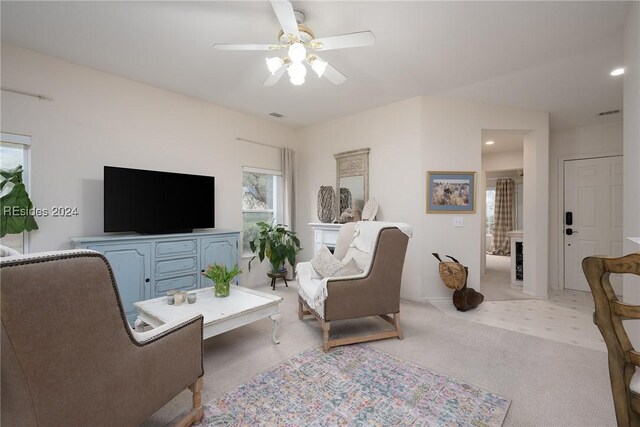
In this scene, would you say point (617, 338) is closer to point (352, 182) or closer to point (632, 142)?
point (632, 142)

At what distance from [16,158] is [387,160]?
403 cm

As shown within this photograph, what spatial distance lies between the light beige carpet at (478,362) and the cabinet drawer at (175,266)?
40.9 inches

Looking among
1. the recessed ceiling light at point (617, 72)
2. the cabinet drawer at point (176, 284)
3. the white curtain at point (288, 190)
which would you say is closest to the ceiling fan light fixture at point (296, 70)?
the cabinet drawer at point (176, 284)

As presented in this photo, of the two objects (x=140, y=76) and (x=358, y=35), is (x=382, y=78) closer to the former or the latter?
(x=358, y=35)

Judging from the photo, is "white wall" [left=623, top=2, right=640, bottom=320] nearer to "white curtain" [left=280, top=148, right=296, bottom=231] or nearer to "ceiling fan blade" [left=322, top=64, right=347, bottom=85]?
"ceiling fan blade" [left=322, top=64, right=347, bottom=85]

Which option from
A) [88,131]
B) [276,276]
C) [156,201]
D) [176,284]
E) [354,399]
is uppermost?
[88,131]

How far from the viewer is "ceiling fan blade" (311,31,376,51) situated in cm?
182

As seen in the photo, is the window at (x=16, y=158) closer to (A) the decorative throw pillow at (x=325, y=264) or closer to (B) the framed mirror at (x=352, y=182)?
(A) the decorative throw pillow at (x=325, y=264)

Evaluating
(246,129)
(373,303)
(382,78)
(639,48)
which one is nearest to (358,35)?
(382,78)

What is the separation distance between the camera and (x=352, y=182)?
4.32 meters

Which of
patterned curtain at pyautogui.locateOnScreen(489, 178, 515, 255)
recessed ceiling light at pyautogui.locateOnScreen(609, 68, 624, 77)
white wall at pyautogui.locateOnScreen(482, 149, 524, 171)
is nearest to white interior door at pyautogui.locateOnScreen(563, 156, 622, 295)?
white wall at pyautogui.locateOnScreen(482, 149, 524, 171)

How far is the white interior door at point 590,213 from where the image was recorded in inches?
153

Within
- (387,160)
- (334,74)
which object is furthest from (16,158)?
(387,160)

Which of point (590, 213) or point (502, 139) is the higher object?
point (502, 139)
